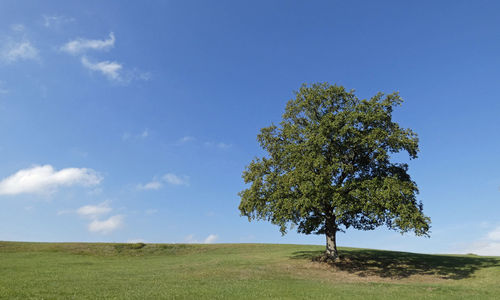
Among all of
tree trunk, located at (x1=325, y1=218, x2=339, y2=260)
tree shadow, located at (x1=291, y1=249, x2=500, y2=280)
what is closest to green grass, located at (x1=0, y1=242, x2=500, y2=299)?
tree shadow, located at (x1=291, y1=249, x2=500, y2=280)

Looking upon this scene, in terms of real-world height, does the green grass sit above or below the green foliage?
below

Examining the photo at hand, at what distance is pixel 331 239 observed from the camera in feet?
136

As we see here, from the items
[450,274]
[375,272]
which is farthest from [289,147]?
[450,274]

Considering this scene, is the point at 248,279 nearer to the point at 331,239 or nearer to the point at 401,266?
the point at 331,239

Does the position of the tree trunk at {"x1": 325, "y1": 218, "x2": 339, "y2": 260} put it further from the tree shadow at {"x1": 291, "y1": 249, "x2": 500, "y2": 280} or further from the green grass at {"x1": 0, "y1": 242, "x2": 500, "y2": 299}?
the green grass at {"x1": 0, "y1": 242, "x2": 500, "y2": 299}

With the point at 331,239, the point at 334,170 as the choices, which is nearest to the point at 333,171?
the point at 334,170

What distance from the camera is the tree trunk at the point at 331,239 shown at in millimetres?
40875

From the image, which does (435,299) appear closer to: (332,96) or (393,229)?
(393,229)

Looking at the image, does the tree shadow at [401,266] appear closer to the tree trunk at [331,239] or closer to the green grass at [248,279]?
→ the green grass at [248,279]

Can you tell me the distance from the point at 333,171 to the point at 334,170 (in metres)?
0.21

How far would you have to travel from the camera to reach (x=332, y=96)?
41781 mm

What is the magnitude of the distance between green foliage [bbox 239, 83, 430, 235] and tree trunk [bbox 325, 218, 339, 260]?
0.26m

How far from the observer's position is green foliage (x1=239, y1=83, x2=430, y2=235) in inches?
1393

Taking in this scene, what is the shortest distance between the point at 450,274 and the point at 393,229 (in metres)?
9.63
